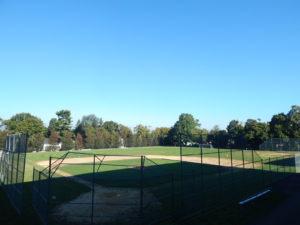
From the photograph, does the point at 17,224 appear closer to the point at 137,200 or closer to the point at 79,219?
the point at 79,219

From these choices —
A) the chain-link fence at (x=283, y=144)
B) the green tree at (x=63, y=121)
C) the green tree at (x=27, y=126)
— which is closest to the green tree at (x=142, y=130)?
the green tree at (x=63, y=121)

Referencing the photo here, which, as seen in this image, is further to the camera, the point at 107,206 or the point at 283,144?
the point at 283,144

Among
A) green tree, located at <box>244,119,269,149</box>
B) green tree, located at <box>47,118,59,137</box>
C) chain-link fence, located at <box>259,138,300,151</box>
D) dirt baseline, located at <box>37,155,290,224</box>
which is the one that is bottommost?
dirt baseline, located at <box>37,155,290,224</box>

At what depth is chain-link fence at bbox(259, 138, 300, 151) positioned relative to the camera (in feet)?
129

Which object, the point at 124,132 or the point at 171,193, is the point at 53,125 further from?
the point at 171,193

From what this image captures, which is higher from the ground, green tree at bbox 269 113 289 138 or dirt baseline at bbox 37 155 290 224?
green tree at bbox 269 113 289 138

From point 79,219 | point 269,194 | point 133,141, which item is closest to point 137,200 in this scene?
point 79,219

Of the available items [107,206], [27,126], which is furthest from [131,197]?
[27,126]

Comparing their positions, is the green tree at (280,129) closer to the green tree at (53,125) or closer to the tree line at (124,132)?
the tree line at (124,132)

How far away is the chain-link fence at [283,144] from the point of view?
129 feet

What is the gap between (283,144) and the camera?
4034cm

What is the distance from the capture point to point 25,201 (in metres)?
11.0

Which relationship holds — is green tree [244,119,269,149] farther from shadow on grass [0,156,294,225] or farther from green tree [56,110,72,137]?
green tree [56,110,72,137]

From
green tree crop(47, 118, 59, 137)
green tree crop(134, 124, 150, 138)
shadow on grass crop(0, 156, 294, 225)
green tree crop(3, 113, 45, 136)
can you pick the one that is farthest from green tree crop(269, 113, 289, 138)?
green tree crop(3, 113, 45, 136)
